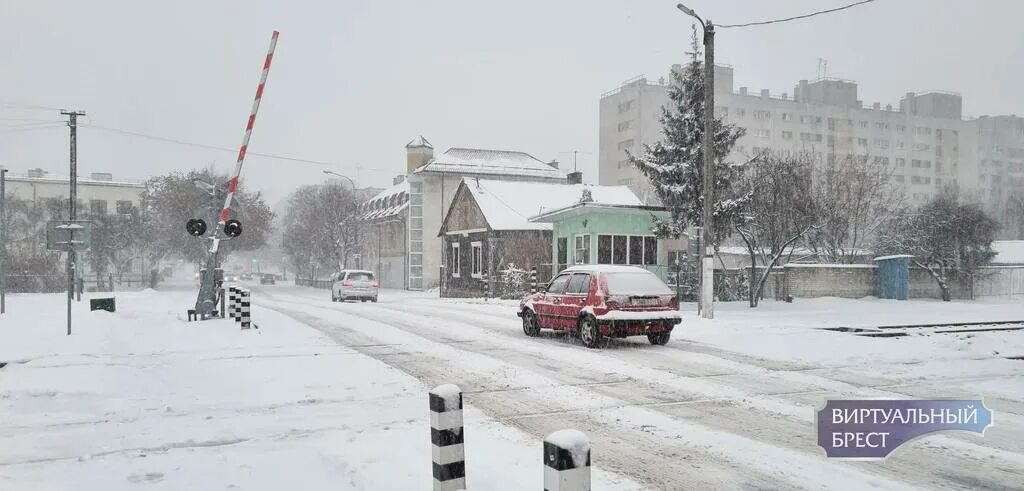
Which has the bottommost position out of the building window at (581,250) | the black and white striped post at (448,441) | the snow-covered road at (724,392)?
the snow-covered road at (724,392)

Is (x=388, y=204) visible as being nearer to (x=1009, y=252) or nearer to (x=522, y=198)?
(x=522, y=198)

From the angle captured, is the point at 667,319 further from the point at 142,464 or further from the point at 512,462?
the point at 142,464

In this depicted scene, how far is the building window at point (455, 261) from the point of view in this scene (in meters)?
43.5

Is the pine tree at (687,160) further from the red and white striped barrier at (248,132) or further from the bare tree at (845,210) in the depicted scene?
the red and white striped barrier at (248,132)

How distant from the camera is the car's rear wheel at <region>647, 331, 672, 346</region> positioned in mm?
13797

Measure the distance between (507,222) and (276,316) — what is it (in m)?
19.4

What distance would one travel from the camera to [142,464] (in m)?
5.82

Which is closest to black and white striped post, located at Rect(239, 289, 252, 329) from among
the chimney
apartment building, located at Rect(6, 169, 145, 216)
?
the chimney

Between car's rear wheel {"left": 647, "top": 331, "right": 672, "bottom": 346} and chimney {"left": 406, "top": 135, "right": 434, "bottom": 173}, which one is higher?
chimney {"left": 406, "top": 135, "right": 434, "bottom": 173}

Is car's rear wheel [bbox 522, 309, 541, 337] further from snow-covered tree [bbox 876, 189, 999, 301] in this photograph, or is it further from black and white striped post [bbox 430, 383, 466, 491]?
snow-covered tree [bbox 876, 189, 999, 301]

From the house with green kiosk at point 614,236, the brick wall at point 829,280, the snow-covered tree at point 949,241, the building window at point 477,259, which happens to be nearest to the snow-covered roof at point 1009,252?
the snow-covered tree at point 949,241

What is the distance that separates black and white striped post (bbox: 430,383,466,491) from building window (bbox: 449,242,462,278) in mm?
38516

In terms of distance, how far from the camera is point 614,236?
96.8ft

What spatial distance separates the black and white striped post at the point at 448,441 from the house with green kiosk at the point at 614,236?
24088mm
